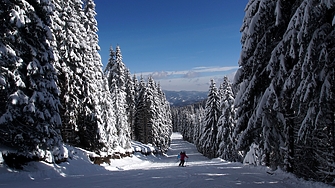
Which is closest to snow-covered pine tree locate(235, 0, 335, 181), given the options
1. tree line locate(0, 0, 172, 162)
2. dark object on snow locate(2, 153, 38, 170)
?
tree line locate(0, 0, 172, 162)

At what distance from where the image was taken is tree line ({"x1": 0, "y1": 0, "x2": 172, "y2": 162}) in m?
13.5

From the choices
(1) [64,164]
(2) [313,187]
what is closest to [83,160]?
(1) [64,164]

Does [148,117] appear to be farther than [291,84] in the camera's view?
Yes

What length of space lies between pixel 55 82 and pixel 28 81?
107 inches

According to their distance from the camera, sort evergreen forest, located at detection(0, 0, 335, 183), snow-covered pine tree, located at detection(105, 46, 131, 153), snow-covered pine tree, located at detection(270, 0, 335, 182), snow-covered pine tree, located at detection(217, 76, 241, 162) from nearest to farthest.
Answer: snow-covered pine tree, located at detection(270, 0, 335, 182), evergreen forest, located at detection(0, 0, 335, 183), snow-covered pine tree, located at detection(105, 46, 131, 153), snow-covered pine tree, located at detection(217, 76, 241, 162)

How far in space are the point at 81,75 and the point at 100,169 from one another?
894 centimetres

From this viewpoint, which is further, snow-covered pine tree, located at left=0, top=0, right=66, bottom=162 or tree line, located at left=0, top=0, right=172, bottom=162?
tree line, located at left=0, top=0, right=172, bottom=162

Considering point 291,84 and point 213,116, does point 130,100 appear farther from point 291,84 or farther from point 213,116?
point 291,84

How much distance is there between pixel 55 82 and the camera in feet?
56.9

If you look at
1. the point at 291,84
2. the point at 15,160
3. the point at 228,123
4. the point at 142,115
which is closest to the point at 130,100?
the point at 142,115

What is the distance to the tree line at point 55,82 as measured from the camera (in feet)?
44.3

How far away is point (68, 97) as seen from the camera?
76.5 feet

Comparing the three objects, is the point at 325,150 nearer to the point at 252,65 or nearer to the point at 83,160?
the point at 252,65

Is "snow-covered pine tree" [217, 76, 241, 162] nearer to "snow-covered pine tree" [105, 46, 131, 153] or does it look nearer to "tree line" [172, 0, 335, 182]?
"snow-covered pine tree" [105, 46, 131, 153]
